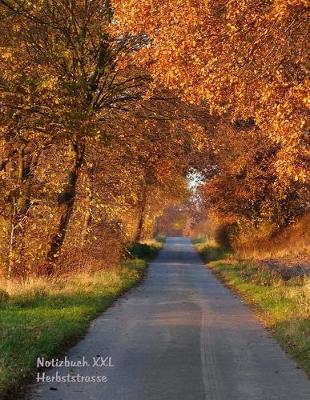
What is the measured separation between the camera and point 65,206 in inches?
759

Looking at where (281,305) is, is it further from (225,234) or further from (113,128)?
(225,234)

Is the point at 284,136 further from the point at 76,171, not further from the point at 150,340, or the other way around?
the point at 76,171

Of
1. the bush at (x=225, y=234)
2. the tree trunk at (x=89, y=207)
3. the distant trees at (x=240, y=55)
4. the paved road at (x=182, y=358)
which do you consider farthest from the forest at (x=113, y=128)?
the bush at (x=225, y=234)

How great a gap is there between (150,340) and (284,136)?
4.04m

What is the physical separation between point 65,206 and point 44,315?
836cm

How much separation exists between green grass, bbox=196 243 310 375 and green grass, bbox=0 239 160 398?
356 centimetres

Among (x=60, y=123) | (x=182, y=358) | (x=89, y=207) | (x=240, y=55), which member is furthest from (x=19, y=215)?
(x=182, y=358)

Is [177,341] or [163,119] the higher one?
[163,119]

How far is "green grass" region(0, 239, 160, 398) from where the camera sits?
757 cm

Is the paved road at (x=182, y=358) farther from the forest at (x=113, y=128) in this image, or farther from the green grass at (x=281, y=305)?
the forest at (x=113, y=128)

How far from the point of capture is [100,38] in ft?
58.7

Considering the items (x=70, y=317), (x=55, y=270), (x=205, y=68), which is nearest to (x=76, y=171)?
(x=55, y=270)

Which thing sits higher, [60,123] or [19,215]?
[60,123]

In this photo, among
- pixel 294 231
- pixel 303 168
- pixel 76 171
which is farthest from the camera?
pixel 294 231
